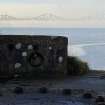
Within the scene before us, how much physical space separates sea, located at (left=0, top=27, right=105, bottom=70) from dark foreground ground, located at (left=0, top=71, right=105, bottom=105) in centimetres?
837

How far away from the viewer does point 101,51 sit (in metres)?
35.2

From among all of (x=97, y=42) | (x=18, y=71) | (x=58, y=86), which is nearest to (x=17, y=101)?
(x=58, y=86)

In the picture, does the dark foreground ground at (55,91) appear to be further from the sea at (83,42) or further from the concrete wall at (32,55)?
the sea at (83,42)

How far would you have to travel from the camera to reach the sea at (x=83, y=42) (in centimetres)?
2650

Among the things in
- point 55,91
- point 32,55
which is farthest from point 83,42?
point 55,91

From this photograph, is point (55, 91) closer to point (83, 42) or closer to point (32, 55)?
point (32, 55)

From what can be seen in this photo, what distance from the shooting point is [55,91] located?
12992 millimetres

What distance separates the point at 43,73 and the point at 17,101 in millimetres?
3858

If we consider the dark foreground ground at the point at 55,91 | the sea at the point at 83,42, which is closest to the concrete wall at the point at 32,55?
the dark foreground ground at the point at 55,91

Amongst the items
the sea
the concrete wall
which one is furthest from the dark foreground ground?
the sea

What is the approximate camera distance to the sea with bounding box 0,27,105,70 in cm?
2650

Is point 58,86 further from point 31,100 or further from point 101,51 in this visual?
point 101,51

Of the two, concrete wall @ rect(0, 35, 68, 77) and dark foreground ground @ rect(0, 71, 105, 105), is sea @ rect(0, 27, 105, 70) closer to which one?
concrete wall @ rect(0, 35, 68, 77)

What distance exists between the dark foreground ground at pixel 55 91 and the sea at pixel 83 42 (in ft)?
27.4
